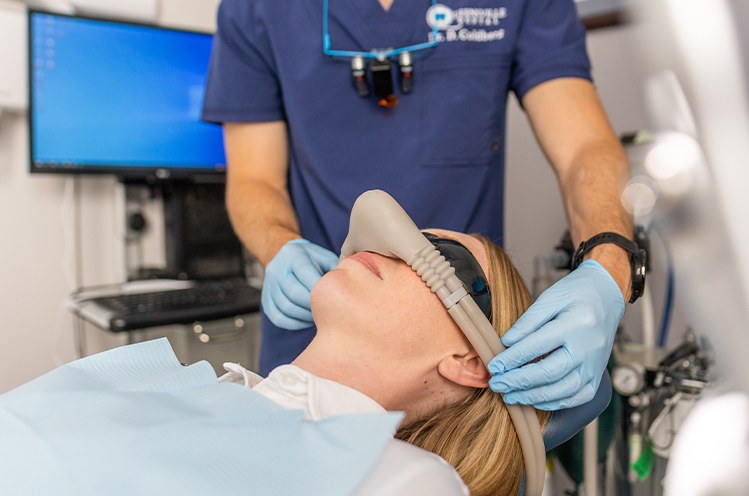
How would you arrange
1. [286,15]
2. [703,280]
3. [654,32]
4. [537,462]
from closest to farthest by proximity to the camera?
[537,462] → [286,15] → [703,280] → [654,32]

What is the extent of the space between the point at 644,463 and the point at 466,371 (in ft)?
2.73

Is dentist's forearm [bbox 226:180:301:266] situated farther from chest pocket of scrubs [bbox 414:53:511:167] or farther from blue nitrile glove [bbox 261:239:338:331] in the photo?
chest pocket of scrubs [bbox 414:53:511:167]

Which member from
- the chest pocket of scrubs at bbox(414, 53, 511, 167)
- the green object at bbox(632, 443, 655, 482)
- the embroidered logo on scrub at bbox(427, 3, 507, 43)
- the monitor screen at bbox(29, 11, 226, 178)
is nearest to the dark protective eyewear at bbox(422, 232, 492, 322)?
the chest pocket of scrubs at bbox(414, 53, 511, 167)

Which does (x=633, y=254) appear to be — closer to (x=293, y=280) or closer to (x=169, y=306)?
(x=293, y=280)

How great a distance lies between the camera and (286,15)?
139 centimetres

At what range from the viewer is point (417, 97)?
1333 millimetres

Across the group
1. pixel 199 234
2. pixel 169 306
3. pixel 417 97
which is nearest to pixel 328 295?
pixel 417 97

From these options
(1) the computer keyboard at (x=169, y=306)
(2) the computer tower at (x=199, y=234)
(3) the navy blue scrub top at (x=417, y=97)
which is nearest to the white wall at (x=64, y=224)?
(2) the computer tower at (x=199, y=234)

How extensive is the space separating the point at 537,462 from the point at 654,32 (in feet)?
4.88

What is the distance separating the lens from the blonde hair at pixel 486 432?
89 centimetres

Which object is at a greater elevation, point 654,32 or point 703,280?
point 654,32

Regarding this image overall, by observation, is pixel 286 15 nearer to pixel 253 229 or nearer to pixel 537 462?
pixel 253 229

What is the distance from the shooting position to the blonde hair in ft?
2.92

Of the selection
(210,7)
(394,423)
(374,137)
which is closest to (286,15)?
(374,137)
